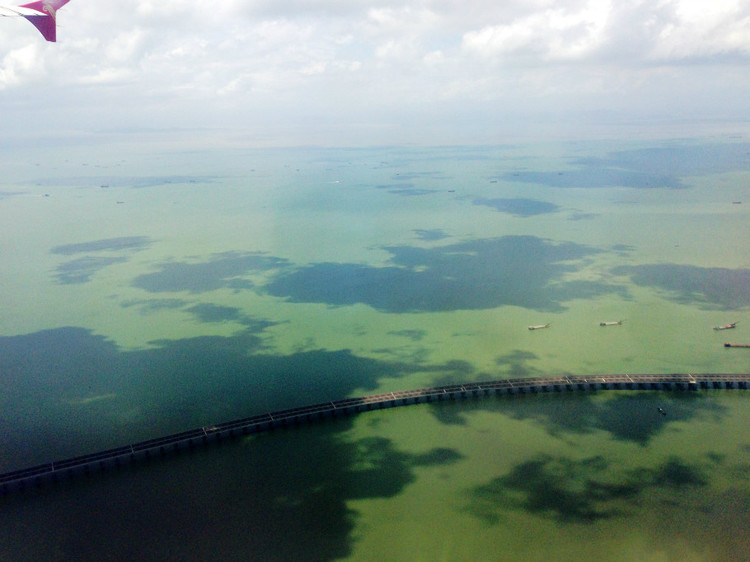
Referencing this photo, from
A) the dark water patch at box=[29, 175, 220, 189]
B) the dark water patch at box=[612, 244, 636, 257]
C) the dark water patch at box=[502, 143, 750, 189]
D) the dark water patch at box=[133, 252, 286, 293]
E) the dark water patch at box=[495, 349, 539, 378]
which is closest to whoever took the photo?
the dark water patch at box=[495, 349, 539, 378]

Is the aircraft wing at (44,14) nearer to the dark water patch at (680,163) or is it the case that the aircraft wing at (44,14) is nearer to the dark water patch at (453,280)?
the dark water patch at (453,280)

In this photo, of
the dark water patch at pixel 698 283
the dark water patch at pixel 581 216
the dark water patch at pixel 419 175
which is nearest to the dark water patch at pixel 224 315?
the dark water patch at pixel 698 283

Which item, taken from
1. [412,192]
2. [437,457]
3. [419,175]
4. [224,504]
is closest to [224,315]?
[224,504]

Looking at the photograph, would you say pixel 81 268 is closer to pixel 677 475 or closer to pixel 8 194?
pixel 677 475

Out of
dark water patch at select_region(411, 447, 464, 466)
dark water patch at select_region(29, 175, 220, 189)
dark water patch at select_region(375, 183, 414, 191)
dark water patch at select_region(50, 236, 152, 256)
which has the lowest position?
dark water patch at select_region(411, 447, 464, 466)

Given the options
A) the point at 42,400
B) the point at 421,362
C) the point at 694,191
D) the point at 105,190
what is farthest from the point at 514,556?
the point at 105,190

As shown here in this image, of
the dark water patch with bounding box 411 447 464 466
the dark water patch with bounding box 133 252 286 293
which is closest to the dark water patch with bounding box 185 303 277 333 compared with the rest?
the dark water patch with bounding box 133 252 286 293

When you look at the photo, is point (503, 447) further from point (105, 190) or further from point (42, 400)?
point (105, 190)

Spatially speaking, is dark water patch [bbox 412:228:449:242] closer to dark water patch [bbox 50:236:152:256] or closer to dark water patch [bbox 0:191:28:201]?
dark water patch [bbox 50:236:152:256]
